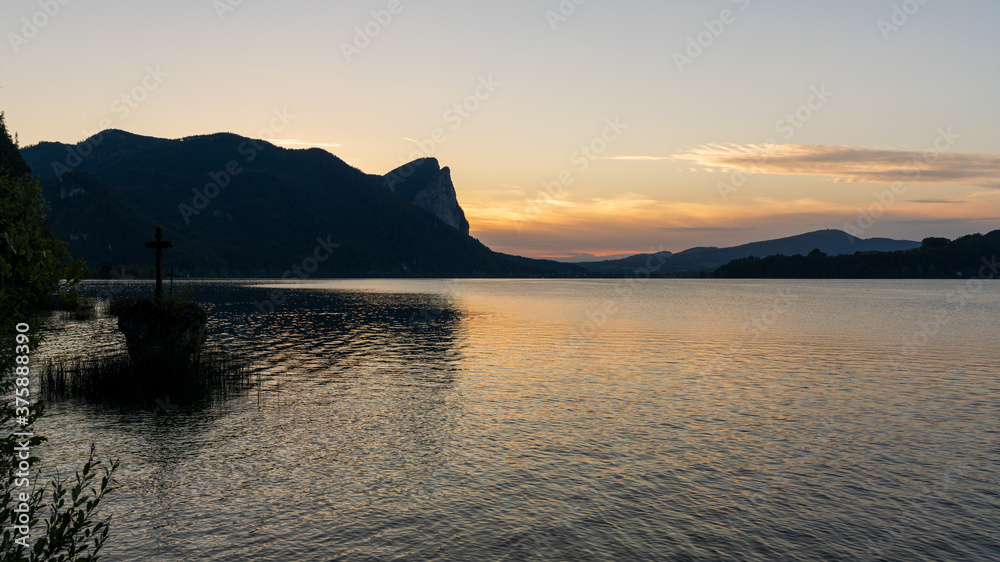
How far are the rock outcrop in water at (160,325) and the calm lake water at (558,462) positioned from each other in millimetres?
4608

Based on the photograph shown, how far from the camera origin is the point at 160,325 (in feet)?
112

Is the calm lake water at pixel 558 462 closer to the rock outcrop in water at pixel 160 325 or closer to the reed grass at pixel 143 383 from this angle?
the reed grass at pixel 143 383

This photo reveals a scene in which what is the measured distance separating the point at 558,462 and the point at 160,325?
26686 millimetres

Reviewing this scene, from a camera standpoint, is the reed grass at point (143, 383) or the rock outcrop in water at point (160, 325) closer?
the reed grass at point (143, 383)

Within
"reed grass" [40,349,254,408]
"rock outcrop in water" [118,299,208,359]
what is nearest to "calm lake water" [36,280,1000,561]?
"reed grass" [40,349,254,408]

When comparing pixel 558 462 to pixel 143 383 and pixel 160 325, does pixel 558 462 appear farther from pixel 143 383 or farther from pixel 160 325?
pixel 160 325

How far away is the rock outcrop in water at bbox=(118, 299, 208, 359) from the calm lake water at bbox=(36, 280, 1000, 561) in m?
4.61

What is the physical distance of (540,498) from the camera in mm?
15156

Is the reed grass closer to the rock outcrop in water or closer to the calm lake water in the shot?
the calm lake water

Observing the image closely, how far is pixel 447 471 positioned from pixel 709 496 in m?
7.19

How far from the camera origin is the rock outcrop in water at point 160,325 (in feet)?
110

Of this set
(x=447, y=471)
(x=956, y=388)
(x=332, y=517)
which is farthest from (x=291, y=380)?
(x=956, y=388)

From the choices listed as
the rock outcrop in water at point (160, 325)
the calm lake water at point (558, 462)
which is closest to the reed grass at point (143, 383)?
the calm lake water at point (558, 462)

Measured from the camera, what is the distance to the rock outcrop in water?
110ft
